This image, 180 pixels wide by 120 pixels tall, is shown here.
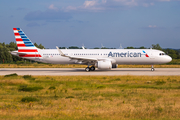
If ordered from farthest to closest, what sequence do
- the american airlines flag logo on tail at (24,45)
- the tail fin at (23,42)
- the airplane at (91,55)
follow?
the tail fin at (23,42) < the american airlines flag logo on tail at (24,45) < the airplane at (91,55)

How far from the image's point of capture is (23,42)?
126 feet

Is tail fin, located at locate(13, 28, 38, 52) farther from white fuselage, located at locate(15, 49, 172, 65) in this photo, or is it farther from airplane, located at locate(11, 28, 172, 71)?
white fuselage, located at locate(15, 49, 172, 65)

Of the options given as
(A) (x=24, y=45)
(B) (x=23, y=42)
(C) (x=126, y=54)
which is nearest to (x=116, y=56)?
(C) (x=126, y=54)

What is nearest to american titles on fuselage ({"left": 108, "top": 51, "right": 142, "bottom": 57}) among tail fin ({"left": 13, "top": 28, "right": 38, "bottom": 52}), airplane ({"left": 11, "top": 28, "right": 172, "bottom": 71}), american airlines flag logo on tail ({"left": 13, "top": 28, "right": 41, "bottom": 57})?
airplane ({"left": 11, "top": 28, "right": 172, "bottom": 71})

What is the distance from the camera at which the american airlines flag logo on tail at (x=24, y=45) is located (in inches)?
1495

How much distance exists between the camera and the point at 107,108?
11.1 m

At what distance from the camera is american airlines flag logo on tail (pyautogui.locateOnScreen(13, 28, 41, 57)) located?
Answer: 38.0 metres

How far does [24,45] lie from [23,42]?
1.72 feet

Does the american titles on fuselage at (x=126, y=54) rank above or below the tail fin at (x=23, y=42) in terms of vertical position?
below

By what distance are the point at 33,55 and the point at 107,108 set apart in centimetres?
2885

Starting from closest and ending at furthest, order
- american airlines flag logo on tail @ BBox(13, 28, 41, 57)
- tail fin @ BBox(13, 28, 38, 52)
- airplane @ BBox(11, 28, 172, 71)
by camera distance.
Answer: airplane @ BBox(11, 28, 172, 71)
american airlines flag logo on tail @ BBox(13, 28, 41, 57)
tail fin @ BBox(13, 28, 38, 52)

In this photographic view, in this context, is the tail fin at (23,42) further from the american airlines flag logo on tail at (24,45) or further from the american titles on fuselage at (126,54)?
the american titles on fuselage at (126,54)

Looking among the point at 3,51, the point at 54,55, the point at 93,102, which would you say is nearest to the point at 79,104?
the point at 93,102

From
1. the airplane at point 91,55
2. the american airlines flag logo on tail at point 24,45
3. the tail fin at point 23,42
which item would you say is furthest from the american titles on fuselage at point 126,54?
the tail fin at point 23,42
